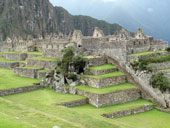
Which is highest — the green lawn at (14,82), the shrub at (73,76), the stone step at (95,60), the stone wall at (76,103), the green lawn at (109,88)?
the stone step at (95,60)

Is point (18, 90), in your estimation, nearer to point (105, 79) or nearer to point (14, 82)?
point (14, 82)

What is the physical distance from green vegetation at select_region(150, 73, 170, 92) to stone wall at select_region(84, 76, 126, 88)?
298 cm

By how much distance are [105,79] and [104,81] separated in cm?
20

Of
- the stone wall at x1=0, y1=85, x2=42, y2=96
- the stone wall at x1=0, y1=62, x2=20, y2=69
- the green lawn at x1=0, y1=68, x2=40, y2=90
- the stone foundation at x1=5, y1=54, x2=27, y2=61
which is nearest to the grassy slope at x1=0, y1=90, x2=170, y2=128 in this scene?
the stone wall at x1=0, y1=85, x2=42, y2=96

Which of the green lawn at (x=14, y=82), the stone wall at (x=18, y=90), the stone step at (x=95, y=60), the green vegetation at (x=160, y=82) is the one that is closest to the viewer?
the green vegetation at (x=160, y=82)

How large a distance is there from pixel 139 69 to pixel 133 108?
505 cm

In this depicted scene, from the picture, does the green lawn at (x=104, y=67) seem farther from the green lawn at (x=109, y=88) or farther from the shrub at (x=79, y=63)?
the green lawn at (x=109, y=88)

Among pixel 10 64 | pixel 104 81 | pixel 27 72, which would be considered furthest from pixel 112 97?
pixel 10 64

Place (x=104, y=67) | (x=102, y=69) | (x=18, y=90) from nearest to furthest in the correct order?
(x=18, y=90) < (x=102, y=69) < (x=104, y=67)

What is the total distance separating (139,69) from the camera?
2662 cm

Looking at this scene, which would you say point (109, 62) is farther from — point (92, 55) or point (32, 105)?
point (32, 105)

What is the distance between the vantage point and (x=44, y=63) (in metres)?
31.5

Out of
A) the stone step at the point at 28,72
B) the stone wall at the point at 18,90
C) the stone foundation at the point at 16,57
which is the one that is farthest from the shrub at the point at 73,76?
the stone foundation at the point at 16,57

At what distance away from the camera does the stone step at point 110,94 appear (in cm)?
2347
